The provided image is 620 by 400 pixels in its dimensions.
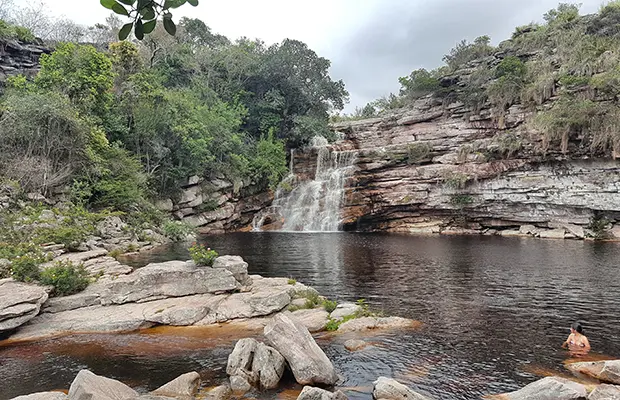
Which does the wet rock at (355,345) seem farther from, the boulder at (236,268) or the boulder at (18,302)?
the boulder at (18,302)

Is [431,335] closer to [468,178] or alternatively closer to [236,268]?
[236,268]

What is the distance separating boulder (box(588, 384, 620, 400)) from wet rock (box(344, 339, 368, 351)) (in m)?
4.49

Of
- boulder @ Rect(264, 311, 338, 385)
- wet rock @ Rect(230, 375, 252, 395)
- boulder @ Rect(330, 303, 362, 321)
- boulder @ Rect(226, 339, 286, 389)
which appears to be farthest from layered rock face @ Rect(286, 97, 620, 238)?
wet rock @ Rect(230, 375, 252, 395)

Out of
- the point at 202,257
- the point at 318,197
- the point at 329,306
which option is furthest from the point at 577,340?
the point at 318,197

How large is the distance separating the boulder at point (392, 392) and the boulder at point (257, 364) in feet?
6.41

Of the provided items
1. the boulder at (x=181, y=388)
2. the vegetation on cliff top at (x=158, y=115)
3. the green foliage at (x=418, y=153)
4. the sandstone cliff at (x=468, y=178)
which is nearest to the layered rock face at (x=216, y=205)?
the vegetation on cliff top at (x=158, y=115)

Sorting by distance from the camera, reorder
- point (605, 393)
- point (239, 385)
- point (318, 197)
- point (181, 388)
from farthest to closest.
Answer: point (318, 197)
point (239, 385)
point (181, 388)
point (605, 393)

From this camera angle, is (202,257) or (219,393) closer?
(219,393)

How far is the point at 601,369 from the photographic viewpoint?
7.79 meters

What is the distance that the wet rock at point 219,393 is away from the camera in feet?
23.0

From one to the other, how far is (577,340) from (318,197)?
30502 mm

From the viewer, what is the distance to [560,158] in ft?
105

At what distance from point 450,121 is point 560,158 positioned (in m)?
11.4

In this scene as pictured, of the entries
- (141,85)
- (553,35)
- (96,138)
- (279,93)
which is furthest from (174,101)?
(553,35)
